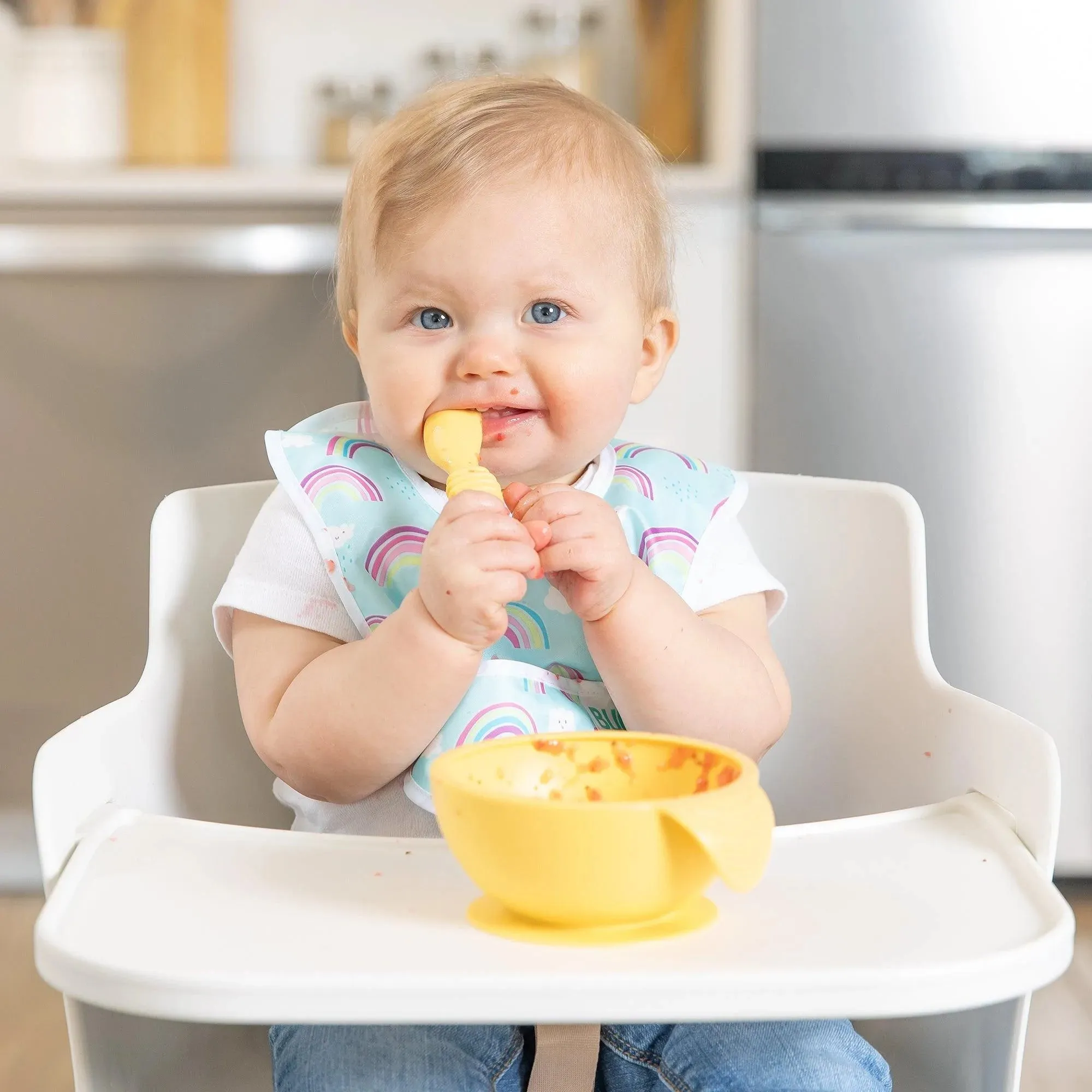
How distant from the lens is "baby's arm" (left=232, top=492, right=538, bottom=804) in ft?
2.12

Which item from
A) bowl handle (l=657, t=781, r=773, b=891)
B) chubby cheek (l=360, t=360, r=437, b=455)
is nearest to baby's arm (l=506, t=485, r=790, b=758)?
chubby cheek (l=360, t=360, r=437, b=455)

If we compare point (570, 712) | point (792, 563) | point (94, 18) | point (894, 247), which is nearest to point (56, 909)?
point (570, 712)

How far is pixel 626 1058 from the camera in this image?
692 millimetres

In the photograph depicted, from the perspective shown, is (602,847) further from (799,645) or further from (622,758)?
(799,645)

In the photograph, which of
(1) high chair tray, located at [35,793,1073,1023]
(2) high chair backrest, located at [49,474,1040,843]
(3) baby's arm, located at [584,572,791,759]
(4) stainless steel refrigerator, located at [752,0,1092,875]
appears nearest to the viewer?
(1) high chair tray, located at [35,793,1073,1023]

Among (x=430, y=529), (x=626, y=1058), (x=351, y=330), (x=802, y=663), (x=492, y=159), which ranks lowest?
(x=626, y=1058)

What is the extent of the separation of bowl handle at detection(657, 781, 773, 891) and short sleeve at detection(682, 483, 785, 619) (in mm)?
331

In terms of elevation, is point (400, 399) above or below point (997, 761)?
above

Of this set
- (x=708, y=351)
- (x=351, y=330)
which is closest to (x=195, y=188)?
(x=708, y=351)

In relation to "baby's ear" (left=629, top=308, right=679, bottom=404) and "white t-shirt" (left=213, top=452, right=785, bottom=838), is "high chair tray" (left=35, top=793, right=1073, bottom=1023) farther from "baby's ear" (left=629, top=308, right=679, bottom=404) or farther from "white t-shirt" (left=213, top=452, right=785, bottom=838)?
"baby's ear" (left=629, top=308, right=679, bottom=404)

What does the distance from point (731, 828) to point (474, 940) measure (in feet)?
→ 0.34

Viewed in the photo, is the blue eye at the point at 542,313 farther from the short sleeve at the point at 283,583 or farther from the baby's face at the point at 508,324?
the short sleeve at the point at 283,583

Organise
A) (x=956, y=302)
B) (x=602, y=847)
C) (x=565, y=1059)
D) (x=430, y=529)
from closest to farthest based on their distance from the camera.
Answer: (x=602, y=847), (x=565, y=1059), (x=430, y=529), (x=956, y=302)

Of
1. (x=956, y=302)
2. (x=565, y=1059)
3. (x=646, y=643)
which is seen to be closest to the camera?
Result: (x=565, y=1059)
